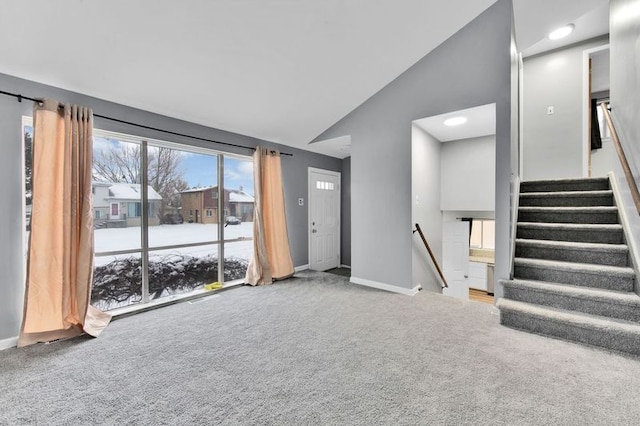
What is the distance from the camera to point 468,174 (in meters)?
4.56

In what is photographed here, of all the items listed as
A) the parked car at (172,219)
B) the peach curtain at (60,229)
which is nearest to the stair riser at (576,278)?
the parked car at (172,219)

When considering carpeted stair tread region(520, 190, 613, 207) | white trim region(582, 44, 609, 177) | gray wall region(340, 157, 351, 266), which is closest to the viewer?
carpeted stair tread region(520, 190, 613, 207)

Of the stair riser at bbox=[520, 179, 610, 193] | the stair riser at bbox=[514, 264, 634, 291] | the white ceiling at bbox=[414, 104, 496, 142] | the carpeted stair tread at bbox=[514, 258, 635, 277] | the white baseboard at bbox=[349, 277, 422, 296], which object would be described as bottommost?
the white baseboard at bbox=[349, 277, 422, 296]

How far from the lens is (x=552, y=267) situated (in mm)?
2930

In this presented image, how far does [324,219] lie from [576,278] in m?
3.90

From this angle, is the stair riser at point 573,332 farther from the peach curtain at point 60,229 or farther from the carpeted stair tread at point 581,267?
the peach curtain at point 60,229

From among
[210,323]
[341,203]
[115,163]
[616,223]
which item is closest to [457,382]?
[210,323]

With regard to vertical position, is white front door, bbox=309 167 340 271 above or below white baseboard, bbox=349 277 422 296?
above

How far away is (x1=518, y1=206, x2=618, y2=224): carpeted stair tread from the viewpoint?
10.2ft

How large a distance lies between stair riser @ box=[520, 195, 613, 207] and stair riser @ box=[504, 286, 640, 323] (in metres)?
1.46

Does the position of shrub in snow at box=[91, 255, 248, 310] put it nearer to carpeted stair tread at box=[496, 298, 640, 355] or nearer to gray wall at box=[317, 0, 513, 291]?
gray wall at box=[317, 0, 513, 291]

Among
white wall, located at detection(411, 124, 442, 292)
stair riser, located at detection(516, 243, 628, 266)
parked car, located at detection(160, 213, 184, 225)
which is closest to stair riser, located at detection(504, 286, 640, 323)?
stair riser, located at detection(516, 243, 628, 266)

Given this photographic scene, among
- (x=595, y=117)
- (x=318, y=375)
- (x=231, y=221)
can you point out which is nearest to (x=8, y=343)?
(x=231, y=221)

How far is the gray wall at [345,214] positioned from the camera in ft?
19.7
